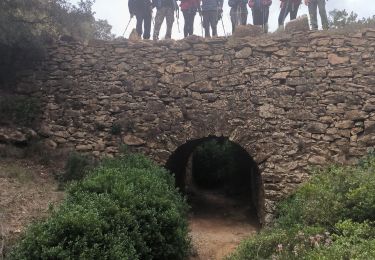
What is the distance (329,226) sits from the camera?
17.5 ft

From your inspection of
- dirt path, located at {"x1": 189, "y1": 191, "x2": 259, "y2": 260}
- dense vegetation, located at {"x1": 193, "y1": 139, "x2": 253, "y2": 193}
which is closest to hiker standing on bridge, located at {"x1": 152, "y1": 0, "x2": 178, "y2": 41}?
dirt path, located at {"x1": 189, "y1": 191, "x2": 259, "y2": 260}

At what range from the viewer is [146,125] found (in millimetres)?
8617

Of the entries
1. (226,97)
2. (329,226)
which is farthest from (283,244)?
(226,97)

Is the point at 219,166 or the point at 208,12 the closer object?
the point at 208,12

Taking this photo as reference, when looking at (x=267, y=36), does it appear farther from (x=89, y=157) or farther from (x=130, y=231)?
(x=130, y=231)

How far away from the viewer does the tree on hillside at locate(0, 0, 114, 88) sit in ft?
27.8

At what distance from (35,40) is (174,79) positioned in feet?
10.0

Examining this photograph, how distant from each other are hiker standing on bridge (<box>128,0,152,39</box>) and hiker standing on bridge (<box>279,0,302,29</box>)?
2979 millimetres

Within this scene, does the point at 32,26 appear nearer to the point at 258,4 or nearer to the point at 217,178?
the point at 258,4

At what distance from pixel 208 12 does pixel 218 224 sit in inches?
189

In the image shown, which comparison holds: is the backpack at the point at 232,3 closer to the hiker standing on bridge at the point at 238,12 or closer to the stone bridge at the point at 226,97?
the hiker standing on bridge at the point at 238,12

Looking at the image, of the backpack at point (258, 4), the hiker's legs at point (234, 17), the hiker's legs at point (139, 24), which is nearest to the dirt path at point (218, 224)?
the hiker's legs at point (139, 24)

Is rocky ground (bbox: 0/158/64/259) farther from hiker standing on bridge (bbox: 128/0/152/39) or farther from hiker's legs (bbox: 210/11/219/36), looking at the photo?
hiker's legs (bbox: 210/11/219/36)

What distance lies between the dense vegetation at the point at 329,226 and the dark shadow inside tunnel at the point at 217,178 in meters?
3.96
